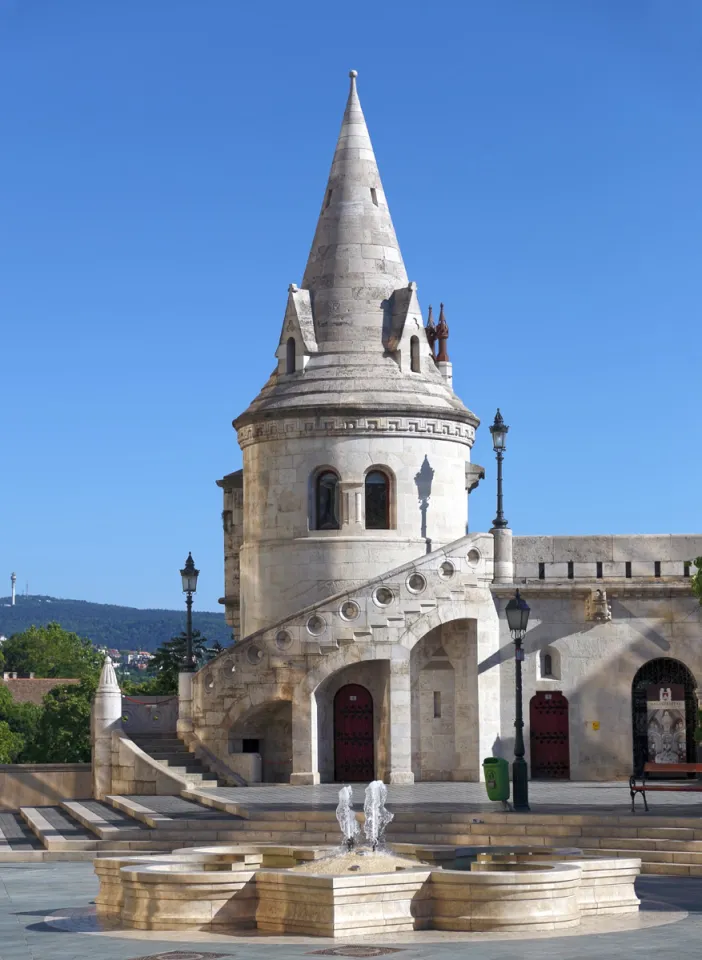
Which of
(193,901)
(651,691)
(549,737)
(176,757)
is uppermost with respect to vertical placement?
(651,691)

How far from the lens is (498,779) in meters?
29.5

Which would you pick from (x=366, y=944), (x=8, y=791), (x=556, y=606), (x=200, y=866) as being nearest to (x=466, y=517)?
(x=556, y=606)

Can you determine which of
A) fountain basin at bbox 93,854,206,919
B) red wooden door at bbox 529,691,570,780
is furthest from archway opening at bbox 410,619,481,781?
fountain basin at bbox 93,854,206,919

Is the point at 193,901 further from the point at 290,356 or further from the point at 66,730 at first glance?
the point at 66,730

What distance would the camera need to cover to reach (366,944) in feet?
54.3

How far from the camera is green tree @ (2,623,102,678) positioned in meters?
155

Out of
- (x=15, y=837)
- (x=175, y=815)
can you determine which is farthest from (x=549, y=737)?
(x=15, y=837)

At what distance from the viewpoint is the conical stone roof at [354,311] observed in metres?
39.7

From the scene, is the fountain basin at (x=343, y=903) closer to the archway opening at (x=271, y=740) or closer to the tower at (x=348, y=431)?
the archway opening at (x=271, y=740)

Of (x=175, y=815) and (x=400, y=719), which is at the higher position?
(x=400, y=719)

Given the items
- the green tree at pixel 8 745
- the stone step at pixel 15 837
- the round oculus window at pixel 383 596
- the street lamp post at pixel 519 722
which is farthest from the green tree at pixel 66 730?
the street lamp post at pixel 519 722

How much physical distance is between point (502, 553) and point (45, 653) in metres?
126

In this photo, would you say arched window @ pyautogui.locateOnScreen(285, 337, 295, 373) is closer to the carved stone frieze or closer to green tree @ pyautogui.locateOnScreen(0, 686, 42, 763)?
the carved stone frieze

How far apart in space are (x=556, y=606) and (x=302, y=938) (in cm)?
2164
